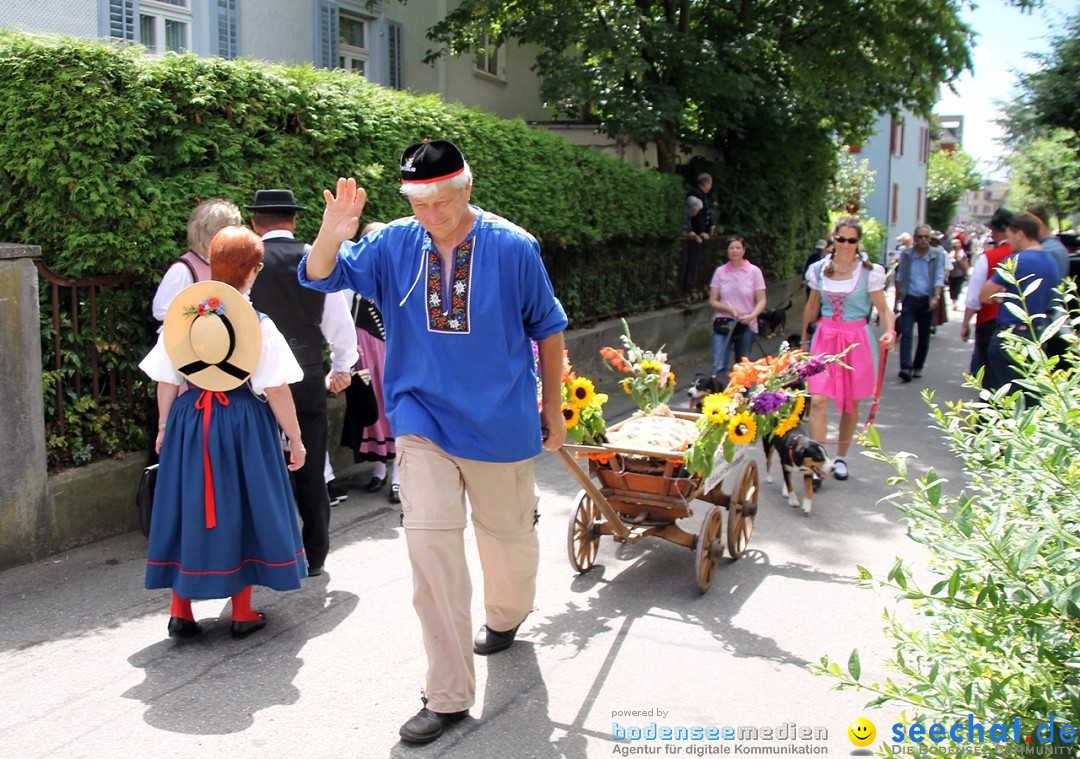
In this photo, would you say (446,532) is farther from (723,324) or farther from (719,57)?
(719,57)

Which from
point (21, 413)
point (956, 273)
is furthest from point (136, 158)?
point (956, 273)

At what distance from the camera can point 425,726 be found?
12.6 ft

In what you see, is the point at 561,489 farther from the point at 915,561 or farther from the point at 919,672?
the point at 919,672

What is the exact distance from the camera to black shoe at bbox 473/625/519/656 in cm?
462

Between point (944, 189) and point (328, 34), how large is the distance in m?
50.4

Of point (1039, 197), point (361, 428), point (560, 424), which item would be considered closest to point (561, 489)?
point (361, 428)

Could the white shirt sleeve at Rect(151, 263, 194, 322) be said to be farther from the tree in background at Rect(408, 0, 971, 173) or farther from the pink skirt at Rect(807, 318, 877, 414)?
the tree in background at Rect(408, 0, 971, 173)

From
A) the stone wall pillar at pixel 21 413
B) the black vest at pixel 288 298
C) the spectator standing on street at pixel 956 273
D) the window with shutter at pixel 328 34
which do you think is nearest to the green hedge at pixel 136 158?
the stone wall pillar at pixel 21 413

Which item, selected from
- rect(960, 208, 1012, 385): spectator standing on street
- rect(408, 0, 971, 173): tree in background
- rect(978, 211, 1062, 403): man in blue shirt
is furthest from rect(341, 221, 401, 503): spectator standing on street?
rect(408, 0, 971, 173): tree in background

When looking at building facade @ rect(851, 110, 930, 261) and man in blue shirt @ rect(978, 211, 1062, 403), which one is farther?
building facade @ rect(851, 110, 930, 261)

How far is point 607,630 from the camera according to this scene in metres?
4.95

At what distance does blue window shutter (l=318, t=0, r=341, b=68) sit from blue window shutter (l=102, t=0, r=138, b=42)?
3057 millimetres

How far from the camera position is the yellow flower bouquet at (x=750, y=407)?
17.4 feet

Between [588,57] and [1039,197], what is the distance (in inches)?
608
